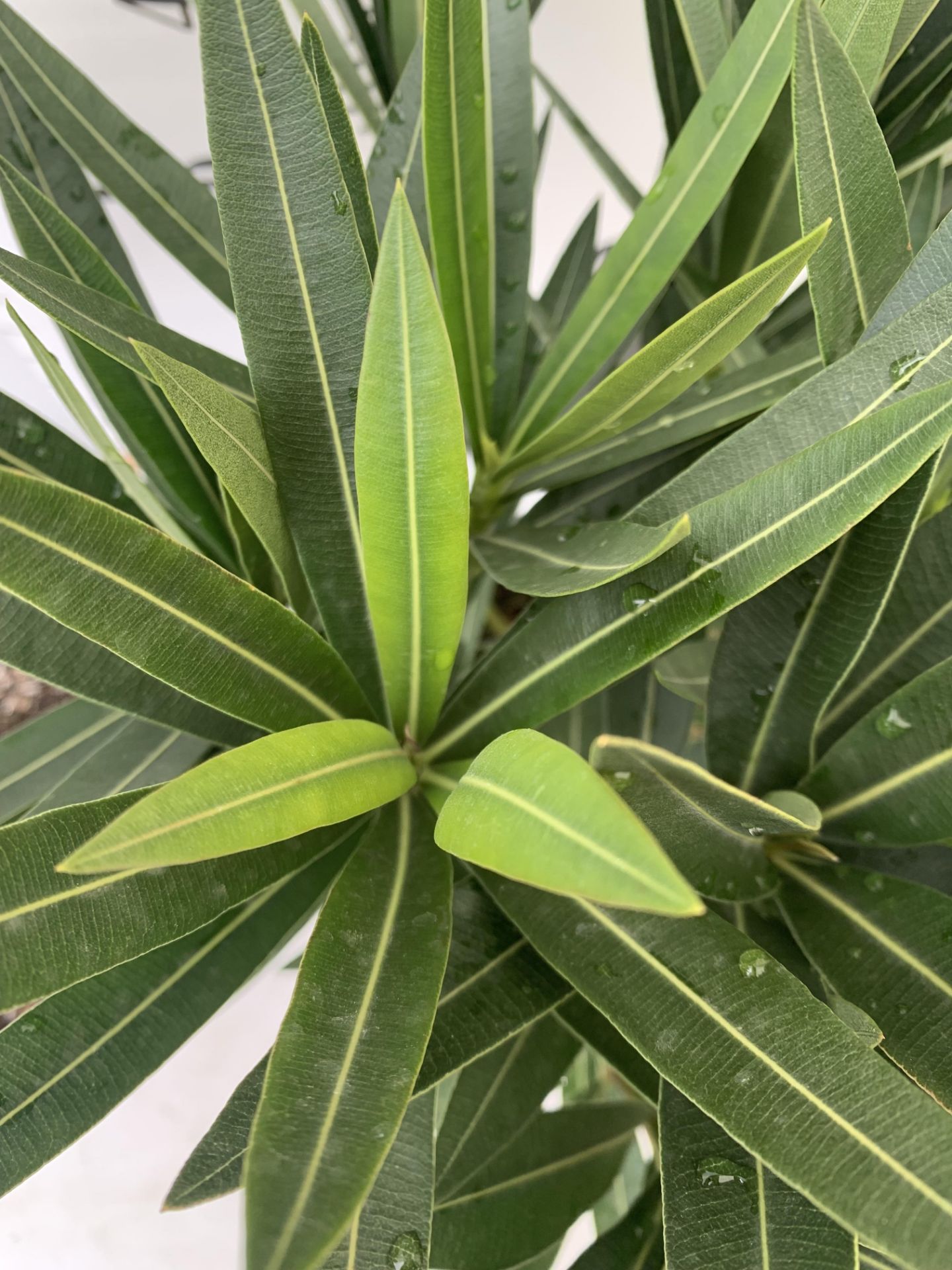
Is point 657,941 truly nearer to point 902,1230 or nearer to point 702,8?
point 902,1230

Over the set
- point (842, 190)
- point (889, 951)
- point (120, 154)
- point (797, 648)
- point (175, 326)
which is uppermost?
point (175, 326)

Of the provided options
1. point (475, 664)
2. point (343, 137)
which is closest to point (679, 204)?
point (343, 137)

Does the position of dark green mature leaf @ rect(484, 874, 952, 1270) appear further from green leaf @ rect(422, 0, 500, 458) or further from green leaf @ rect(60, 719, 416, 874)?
green leaf @ rect(422, 0, 500, 458)

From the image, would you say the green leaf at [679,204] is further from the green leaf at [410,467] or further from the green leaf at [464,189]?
the green leaf at [410,467]

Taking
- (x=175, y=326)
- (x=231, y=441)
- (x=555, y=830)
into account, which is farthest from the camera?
(x=175, y=326)

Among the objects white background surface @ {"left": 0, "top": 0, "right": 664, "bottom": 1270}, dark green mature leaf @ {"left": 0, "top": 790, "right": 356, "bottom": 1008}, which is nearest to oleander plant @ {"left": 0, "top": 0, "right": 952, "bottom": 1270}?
dark green mature leaf @ {"left": 0, "top": 790, "right": 356, "bottom": 1008}

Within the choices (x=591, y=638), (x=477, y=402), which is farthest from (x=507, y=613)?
(x=591, y=638)

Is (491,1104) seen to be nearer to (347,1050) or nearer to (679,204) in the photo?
(347,1050)
